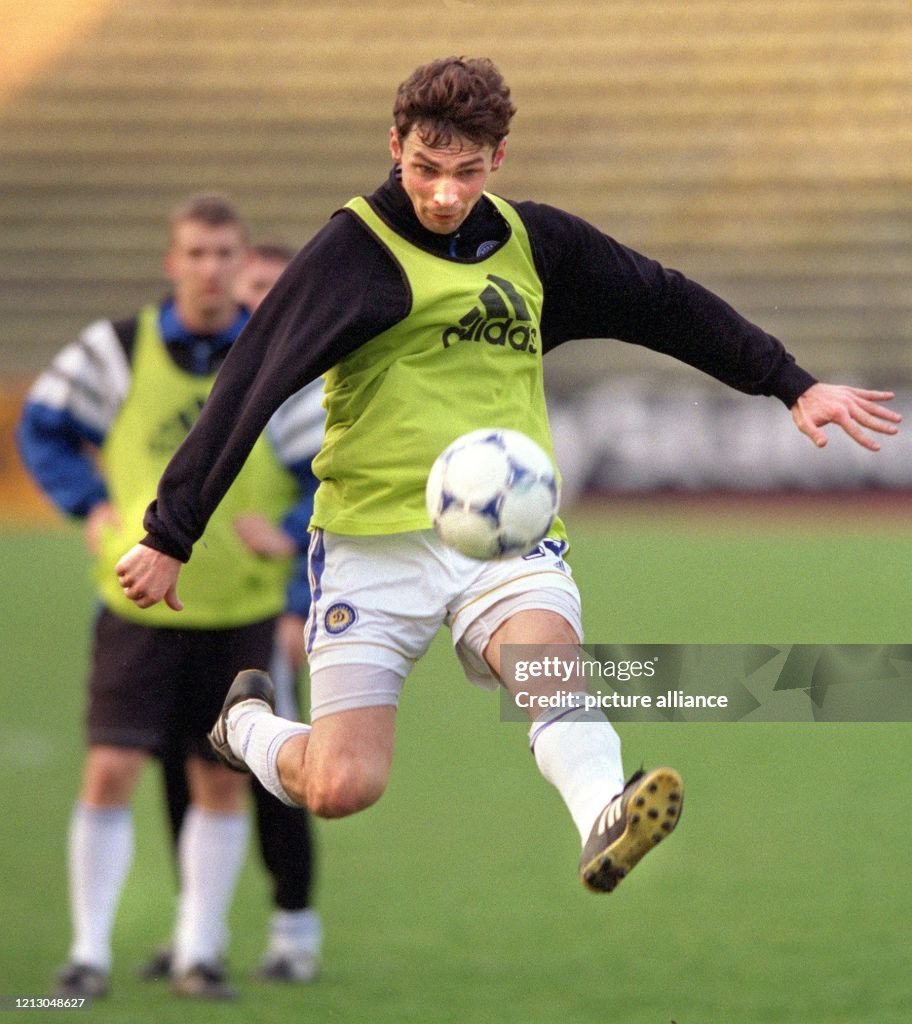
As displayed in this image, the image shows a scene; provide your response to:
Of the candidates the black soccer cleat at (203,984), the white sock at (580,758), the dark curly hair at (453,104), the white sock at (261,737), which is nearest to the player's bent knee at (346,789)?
the white sock at (261,737)

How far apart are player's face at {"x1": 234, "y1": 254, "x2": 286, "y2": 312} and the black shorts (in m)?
1.08

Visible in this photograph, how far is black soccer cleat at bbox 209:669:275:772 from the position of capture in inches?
163

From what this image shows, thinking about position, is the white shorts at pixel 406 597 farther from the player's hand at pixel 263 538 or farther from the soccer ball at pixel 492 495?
the player's hand at pixel 263 538

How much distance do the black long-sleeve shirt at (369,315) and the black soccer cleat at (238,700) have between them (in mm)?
641

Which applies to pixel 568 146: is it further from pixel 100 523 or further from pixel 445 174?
pixel 445 174

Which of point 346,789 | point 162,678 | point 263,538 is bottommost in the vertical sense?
point 346,789

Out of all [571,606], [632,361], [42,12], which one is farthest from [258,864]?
[42,12]

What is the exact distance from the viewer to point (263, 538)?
5.15m

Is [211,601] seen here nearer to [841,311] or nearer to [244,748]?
[244,748]

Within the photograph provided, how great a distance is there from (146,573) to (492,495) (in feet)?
2.24

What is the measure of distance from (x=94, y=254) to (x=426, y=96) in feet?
39.7

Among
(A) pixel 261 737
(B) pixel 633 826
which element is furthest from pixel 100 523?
(B) pixel 633 826

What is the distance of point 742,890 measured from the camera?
6320mm

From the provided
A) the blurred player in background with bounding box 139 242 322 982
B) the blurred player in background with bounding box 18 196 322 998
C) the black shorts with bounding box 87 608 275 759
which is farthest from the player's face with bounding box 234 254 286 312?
the black shorts with bounding box 87 608 275 759
